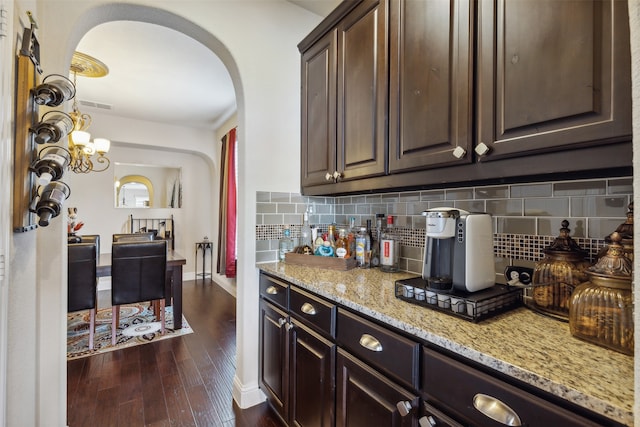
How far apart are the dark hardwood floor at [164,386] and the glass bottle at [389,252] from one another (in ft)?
3.69

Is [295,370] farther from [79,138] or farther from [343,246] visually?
[79,138]

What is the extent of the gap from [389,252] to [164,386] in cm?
186

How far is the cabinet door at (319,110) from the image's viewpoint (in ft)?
5.60

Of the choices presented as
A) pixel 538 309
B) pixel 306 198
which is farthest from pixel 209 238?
pixel 538 309

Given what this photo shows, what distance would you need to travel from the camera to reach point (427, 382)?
0.81 meters

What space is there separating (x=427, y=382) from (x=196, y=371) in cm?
205

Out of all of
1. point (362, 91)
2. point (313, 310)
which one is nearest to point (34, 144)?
point (313, 310)

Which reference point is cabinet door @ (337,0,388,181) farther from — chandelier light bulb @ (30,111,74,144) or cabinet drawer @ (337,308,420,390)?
chandelier light bulb @ (30,111,74,144)

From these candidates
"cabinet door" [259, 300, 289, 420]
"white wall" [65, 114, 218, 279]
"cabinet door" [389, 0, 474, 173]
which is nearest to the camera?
"cabinet door" [389, 0, 474, 173]

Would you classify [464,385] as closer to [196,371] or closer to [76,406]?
[196,371]

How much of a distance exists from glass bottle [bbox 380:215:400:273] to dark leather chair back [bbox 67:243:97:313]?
2475mm

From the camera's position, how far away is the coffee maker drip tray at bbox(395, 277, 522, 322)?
885 mm

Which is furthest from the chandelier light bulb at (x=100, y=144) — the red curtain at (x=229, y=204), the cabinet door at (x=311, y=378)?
the cabinet door at (x=311, y=378)

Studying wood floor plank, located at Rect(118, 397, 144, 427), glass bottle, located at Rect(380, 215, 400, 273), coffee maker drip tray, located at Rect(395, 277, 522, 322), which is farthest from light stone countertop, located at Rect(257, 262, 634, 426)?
wood floor plank, located at Rect(118, 397, 144, 427)
